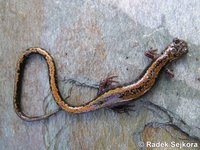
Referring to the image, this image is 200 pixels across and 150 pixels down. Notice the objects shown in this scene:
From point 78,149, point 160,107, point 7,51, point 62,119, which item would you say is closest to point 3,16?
point 7,51

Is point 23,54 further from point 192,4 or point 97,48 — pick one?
point 192,4

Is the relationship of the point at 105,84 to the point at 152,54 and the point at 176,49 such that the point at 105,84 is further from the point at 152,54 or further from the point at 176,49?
the point at 176,49

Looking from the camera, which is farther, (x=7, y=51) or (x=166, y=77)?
(x=7, y=51)

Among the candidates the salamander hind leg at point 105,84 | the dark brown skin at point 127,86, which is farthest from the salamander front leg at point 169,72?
the salamander hind leg at point 105,84

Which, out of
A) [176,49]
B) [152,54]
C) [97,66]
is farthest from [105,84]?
[176,49]

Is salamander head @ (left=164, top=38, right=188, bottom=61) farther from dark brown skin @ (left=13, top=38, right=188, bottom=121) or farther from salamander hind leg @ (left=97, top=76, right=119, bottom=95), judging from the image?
salamander hind leg @ (left=97, top=76, right=119, bottom=95)

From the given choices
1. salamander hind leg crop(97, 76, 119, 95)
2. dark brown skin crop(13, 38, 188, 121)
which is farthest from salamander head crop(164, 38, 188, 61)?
salamander hind leg crop(97, 76, 119, 95)

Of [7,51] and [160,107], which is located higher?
[7,51]
